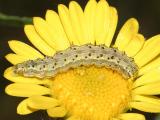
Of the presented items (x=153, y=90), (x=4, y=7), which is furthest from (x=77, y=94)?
(x=4, y=7)

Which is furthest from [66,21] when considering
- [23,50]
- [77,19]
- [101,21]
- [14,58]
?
[14,58]

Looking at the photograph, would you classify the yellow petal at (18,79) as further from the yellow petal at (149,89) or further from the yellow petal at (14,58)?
the yellow petal at (149,89)

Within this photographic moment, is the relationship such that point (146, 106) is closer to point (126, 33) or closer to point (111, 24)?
point (126, 33)

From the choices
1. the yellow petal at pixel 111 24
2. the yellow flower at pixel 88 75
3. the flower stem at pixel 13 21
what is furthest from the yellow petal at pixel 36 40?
the yellow petal at pixel 111 24

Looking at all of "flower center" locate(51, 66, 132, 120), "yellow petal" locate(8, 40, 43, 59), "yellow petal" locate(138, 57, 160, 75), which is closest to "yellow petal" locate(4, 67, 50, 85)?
"flower center" locate(51, 66, 132, 120)

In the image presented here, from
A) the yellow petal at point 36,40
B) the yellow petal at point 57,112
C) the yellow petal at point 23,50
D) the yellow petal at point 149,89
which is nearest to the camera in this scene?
the yellow petal at point 57,112

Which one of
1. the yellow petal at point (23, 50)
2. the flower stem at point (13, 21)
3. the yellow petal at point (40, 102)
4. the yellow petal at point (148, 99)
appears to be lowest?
the yellow petal at point (40, 102)

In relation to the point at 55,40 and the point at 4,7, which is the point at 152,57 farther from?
the point at 4,7
